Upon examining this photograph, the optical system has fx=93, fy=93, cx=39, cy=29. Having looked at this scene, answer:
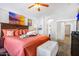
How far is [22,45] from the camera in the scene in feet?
4.28

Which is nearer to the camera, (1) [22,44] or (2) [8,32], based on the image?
(1) [22,44]

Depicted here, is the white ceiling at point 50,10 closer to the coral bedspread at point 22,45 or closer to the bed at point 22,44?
the bed at point 22,44

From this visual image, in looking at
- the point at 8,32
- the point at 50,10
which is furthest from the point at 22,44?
the point at 50,10

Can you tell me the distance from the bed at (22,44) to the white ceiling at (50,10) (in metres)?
0.27

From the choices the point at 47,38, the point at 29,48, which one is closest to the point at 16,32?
the point at 29,48

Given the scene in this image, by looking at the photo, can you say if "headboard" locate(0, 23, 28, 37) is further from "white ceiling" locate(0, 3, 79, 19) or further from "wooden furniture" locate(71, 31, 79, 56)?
Result: "wooden furniture" locate(71, 31, 79, 56)

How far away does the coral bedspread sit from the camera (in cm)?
132

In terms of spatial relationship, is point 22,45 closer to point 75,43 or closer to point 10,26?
point 10,26

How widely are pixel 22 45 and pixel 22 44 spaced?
0.05 ft

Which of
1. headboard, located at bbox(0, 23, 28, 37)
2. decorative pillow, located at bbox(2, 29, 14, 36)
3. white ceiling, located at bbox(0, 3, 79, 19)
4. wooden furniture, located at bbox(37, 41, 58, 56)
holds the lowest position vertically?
wooden furniture, located at bbox(37, 41, 58, 56)

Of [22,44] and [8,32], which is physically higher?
[8,32]

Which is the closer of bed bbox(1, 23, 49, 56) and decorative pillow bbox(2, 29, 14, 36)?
bed bbox(1, 23, 49, 56)

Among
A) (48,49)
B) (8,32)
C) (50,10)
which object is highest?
(50,10)

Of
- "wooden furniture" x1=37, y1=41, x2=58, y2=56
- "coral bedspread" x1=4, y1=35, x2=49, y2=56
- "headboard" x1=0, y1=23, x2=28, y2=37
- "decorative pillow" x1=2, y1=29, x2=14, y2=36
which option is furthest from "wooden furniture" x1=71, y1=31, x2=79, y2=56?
"decorative pillow" x1=2, y1=29, x2=14, y2=36
